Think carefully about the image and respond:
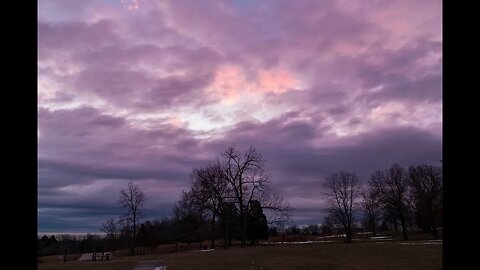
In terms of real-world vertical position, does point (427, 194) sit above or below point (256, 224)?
above

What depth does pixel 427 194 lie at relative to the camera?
78.4 metres

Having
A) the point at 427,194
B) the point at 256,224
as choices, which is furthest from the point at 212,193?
the point at 427,194

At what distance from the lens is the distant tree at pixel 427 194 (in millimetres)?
73188

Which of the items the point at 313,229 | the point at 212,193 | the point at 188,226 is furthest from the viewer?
the point at 313,229

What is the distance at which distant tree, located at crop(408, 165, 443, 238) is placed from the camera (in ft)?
240

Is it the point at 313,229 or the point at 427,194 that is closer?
the point at 427,194

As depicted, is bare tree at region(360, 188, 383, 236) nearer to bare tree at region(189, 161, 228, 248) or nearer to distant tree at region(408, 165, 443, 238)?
distant tree at region(408, 165, 443, 238)

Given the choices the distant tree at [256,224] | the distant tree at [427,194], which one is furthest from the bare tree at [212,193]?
the distant tree at [427,194]

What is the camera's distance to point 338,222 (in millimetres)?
88750

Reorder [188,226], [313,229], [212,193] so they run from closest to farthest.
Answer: [212,193], [188,226], [313,229]

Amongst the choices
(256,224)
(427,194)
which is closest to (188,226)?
(256,224)

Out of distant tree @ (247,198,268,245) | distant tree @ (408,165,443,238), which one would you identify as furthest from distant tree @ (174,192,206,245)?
distant tree @ (408,165,443,238)

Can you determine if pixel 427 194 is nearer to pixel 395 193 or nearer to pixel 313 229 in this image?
pixel 395 193
